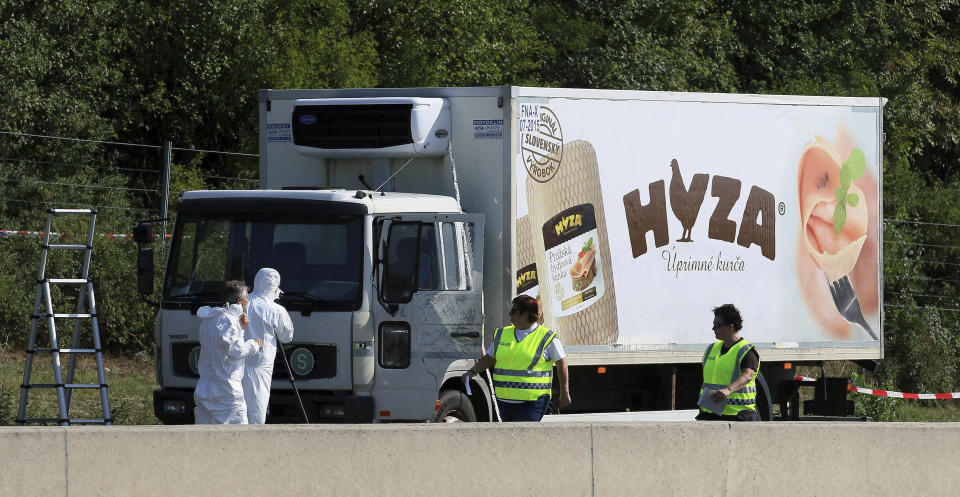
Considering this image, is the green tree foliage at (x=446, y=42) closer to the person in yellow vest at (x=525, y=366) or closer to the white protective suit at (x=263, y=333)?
the white protective suit at (x=263, y=333)

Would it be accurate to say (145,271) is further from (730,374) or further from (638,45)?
(638,45)

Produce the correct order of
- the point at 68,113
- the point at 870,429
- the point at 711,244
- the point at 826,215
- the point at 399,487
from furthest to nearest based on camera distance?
the point at 68,113 < the point at 826,215 < the point at 711,244 < the point at 870,429 < the point at 399,487

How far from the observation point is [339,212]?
1131 centimetres

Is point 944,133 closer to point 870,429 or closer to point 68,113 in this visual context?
point 68,113

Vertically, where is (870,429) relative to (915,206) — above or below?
below

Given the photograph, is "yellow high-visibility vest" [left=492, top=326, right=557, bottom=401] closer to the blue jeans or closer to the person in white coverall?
the blue jeans

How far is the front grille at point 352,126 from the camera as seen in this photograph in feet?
40.0

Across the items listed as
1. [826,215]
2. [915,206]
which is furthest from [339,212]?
[915,206]

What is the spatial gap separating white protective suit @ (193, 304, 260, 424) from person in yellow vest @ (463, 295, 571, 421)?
179 centimetres

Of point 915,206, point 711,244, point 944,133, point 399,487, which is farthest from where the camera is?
point 944,133

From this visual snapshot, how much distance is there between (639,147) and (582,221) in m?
0.91

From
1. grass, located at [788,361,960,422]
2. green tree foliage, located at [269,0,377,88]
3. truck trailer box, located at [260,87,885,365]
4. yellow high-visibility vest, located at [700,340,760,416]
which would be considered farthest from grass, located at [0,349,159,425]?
grass, located at [788,361,960,422]

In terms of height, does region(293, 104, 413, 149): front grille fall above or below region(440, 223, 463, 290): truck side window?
above

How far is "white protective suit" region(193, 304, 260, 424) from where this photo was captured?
10359 mm
